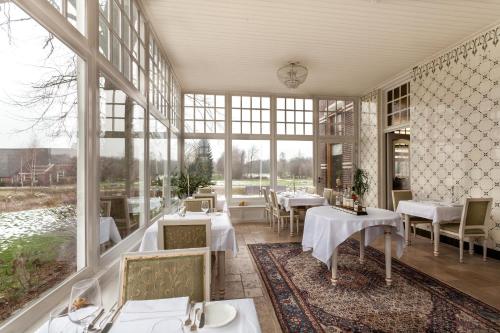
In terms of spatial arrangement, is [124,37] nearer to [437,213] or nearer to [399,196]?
[437,213]

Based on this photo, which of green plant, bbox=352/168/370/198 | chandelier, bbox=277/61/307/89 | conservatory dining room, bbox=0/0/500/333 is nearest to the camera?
conservatory dining room, bbox=0/0/500/333

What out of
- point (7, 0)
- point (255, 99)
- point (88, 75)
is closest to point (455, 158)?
point (255, 99)

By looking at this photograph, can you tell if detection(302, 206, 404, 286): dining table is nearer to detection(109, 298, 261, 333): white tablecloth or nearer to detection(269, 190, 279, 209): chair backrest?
detection(109, 298, 261, 333): white tablecloth

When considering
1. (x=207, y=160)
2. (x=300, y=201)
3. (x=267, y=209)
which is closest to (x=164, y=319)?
(x=300, y=201)

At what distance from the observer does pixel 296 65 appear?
5.30 meters

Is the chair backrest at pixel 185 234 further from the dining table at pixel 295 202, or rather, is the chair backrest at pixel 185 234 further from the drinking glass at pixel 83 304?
the dining table at pixel 295 202

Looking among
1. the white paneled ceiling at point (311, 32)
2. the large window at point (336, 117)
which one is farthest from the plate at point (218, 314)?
the large window at point (336, 117)

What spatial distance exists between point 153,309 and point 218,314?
280 mm

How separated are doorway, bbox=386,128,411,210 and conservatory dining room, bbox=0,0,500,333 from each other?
0.17 feet

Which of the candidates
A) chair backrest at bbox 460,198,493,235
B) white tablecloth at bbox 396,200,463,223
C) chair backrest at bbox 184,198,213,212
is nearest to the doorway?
white tablecloth at bbox 396,200,463,223

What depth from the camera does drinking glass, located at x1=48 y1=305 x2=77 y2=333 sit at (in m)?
0.87

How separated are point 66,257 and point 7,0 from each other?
1468 millimetres

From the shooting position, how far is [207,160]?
7.32 metres

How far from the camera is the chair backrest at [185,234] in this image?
8.46 ft
